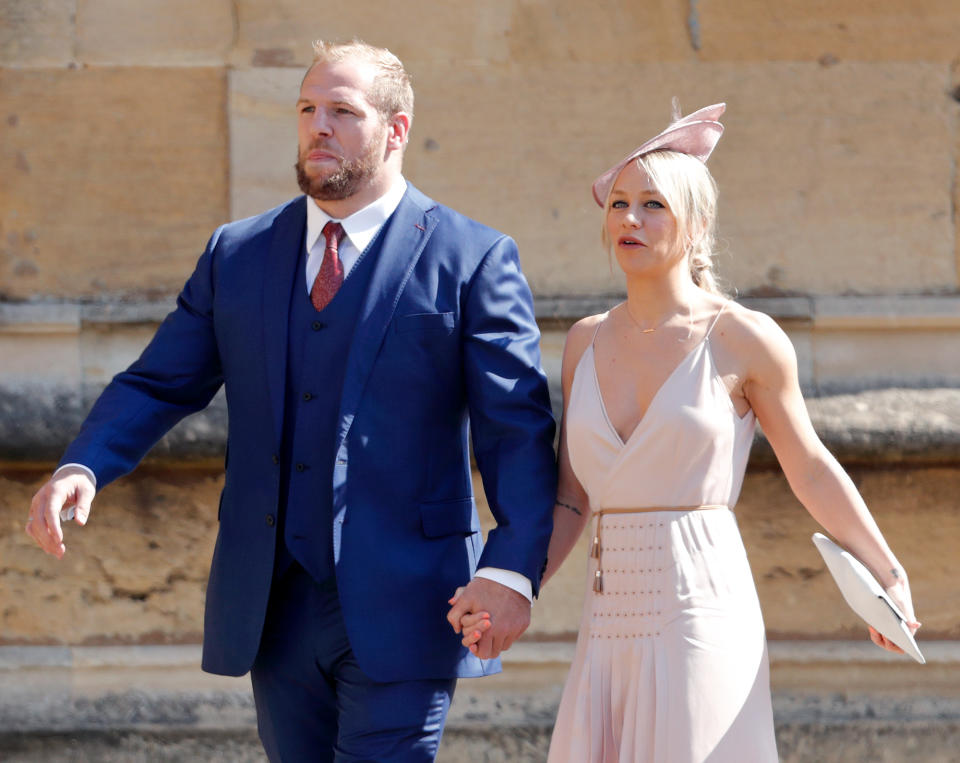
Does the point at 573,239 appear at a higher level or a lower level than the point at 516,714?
higher

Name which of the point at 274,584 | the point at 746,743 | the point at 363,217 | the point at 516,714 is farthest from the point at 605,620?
the point at 516,714

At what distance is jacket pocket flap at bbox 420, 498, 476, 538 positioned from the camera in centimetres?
289

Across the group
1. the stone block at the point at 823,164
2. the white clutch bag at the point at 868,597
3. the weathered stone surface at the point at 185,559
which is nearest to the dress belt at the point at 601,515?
the white clutch bag at the point at 868,597

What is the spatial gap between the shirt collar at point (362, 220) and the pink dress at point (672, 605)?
0.59 metres

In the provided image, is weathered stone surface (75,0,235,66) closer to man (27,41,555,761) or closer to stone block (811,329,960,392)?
man (27,41,555,761)

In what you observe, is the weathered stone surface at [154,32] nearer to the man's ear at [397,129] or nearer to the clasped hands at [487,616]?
the man's ear at [397,129]

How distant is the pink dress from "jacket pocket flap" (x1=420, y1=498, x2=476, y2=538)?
11.3 inches

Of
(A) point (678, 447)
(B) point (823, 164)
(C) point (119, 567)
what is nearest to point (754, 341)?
(A) point (678, 447)

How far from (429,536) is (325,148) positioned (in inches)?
31.3

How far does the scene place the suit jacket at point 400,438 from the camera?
9.25 ft

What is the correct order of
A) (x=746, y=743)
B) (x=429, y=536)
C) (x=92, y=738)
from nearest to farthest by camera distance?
(x=746, y=743), (x=429, y=536), (x=92, y=738)

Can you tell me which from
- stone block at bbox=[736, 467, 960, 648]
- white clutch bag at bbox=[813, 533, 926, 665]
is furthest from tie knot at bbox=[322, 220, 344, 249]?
stone block at bbox=[736, 467, 960, 648]

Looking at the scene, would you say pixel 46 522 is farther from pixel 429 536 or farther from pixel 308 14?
pixel 308 14

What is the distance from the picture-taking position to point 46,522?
2.77 meters
